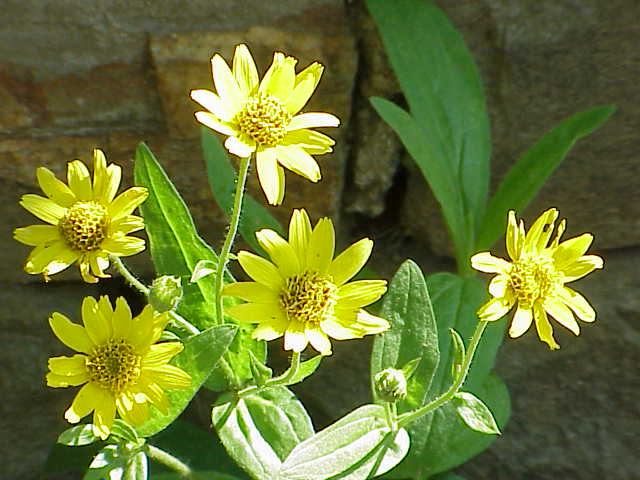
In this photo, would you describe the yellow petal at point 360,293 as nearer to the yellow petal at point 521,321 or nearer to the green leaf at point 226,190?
the yellow petal at point 521,321

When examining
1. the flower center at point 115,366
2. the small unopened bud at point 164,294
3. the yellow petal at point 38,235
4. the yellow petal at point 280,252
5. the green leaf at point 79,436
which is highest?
the yellow petal at point 38,235

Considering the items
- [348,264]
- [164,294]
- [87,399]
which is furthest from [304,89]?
[87,399]

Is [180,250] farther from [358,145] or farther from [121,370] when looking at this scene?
[358,145]

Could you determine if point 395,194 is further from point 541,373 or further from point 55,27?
point 55,27

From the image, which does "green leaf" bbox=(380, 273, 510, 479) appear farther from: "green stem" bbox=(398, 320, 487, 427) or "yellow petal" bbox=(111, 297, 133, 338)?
"yellow petal" bbox=(111, 297, 133, 338)

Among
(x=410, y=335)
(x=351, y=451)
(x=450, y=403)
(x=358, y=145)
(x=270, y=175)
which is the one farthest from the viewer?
(x=358, y=145)

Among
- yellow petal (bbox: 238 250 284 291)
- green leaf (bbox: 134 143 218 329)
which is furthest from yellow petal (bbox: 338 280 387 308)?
green leaf (bbox: 134 143 218 329)

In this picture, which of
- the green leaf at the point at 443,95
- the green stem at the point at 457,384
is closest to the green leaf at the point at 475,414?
the green stem at the point at 457,384
